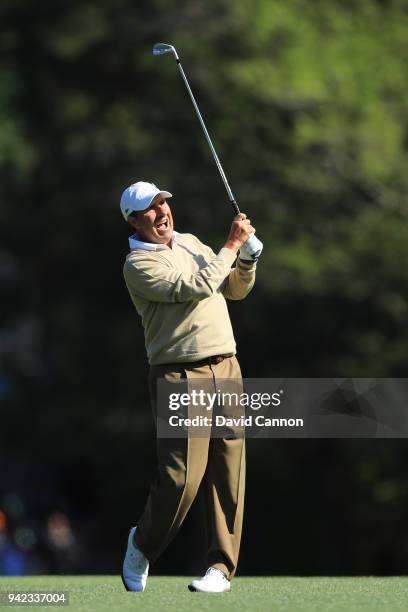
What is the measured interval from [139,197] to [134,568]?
1669 mm

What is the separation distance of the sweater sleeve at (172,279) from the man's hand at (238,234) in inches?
1.5

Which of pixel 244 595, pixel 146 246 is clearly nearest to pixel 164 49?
pixel 146 246

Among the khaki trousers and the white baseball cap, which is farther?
the white baseball cap

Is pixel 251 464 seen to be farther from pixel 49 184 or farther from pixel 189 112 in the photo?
pixel 49 184

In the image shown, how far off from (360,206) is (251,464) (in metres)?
3.98

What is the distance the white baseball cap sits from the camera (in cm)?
743

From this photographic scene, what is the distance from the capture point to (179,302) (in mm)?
7289

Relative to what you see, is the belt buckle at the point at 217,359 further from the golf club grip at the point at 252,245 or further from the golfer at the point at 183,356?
the golf club grip at the point at 252,245

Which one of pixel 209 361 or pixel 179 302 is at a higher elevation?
pixel 179 302

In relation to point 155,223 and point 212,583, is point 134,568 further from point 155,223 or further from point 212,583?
point 155,223

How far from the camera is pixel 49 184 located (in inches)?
1116

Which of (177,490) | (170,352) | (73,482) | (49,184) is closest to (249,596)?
(177,490)

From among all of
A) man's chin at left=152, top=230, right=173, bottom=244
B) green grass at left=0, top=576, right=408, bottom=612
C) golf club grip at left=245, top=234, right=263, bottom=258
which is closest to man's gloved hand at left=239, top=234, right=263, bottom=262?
golf club grip at left=245, top=234, right=263, bottom=258

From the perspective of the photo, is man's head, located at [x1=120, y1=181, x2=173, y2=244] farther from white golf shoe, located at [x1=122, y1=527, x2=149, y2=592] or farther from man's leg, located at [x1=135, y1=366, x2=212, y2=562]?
white golf shoe, located at [x1=122, y1=527, x2=149, y2=592]
